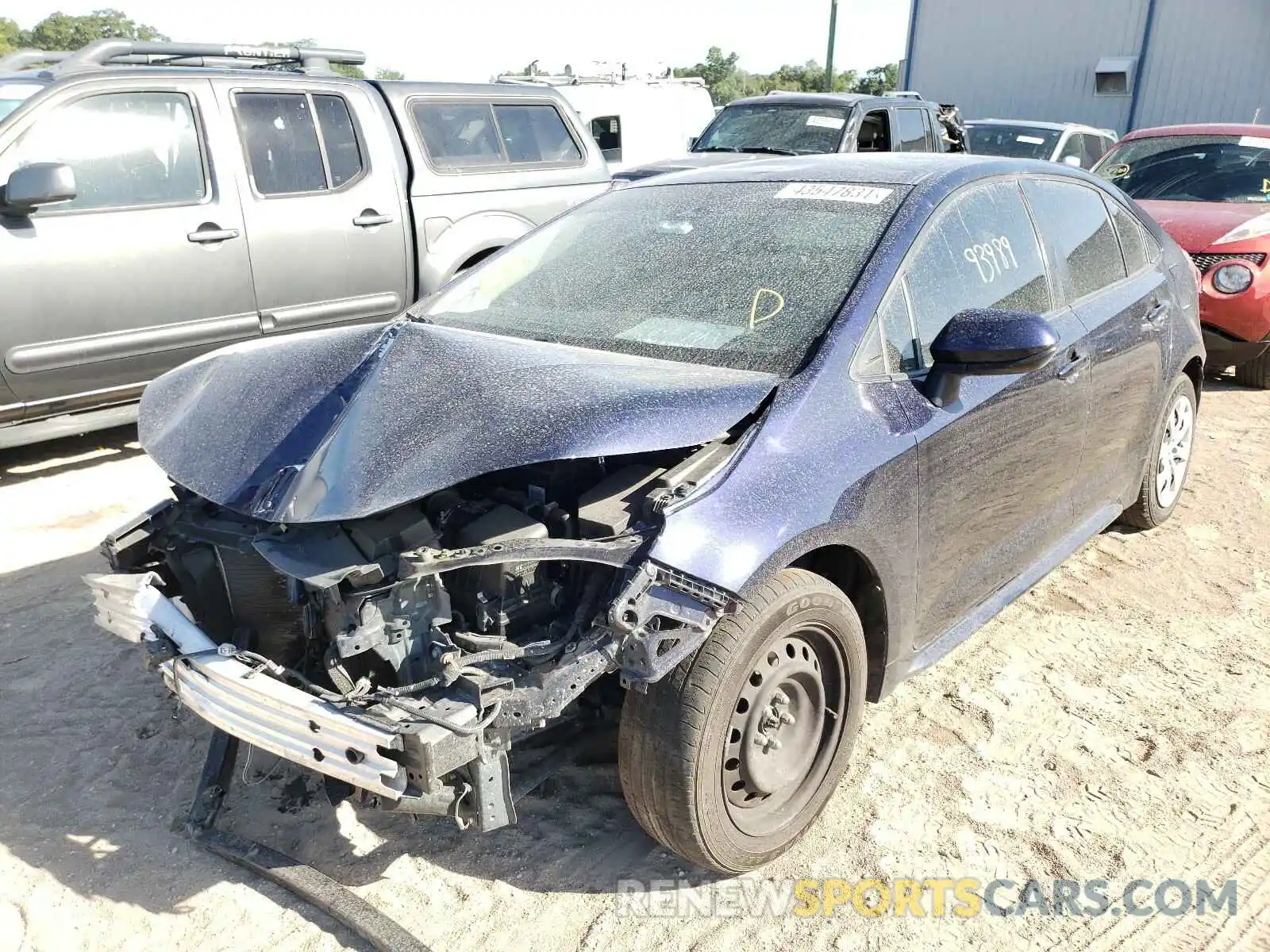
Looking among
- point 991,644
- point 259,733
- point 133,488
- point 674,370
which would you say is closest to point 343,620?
point 259,733

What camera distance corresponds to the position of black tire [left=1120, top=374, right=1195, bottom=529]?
14.2 ft

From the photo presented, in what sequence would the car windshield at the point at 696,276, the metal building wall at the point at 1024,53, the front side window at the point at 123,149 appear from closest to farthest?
the car windshield at the point at 696,276
the front side window at the point at 123,149
the metal building wall at the point at 1024,53

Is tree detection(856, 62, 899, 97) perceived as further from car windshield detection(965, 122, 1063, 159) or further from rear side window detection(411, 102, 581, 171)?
rear side window detection(411, 102, 581, 171)

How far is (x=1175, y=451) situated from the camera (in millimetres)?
4680

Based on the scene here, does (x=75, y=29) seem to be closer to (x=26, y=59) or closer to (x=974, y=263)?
(x=26, y=59)

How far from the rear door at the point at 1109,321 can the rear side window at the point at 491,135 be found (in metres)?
4.15

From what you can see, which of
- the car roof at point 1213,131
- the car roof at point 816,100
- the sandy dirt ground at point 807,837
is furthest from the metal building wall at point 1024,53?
the sandy dirt ground at point 807,837

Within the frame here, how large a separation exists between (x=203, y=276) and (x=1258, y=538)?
5.54 m

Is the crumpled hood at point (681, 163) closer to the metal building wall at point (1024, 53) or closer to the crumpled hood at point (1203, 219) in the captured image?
the crumpled hood at point (1203, 219)

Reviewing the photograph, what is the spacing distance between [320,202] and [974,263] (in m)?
4.16

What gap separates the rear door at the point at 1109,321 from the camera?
3611 mm

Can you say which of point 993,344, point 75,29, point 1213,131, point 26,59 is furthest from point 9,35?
point 993,344

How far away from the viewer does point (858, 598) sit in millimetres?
2805

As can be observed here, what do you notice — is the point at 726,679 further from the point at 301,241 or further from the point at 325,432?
the point at 301,241
